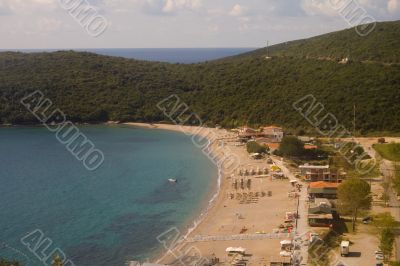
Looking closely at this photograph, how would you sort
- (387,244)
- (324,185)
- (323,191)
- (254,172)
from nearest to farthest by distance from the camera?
1. (387,244)
2. (323,191)
3. (324,185)
4. (254,172)

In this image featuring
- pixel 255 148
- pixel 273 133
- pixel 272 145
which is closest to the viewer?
pixel 255 148

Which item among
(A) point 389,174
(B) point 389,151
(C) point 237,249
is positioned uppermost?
(B) point 389,151

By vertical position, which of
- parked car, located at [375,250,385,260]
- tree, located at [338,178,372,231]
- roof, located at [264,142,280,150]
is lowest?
parked car, located at [375,250,385,260]

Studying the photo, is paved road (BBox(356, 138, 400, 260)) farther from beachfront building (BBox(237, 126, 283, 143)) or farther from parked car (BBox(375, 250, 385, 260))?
beachfront building (BBox(237, 126, 283, 143))

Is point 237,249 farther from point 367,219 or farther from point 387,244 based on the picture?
point 367,219

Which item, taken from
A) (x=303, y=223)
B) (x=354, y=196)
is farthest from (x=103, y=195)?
(x=354, y=196)

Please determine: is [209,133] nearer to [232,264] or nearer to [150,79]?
[150,79]

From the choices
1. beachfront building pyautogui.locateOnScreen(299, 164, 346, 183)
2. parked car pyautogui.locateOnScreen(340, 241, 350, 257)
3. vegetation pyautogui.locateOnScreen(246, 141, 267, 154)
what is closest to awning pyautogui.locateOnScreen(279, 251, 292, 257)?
parked car pyautogui.locateOnScreen(340, 241, 350, 257)

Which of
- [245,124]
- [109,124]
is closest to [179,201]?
[245,124]
